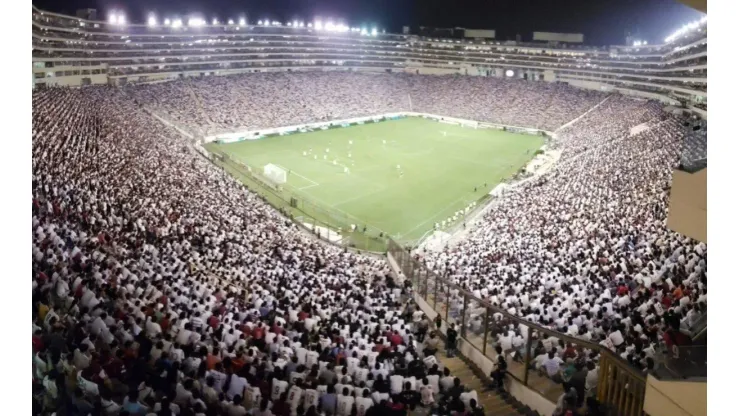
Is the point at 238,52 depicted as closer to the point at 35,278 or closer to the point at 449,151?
the point at 449,151

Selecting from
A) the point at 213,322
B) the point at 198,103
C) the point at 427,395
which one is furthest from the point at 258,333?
the point at 198,103

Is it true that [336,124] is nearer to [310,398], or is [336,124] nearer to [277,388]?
[277,388]

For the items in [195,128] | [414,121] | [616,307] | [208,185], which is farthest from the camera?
[414,121]

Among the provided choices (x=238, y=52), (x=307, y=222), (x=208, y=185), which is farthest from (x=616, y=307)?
(x=238, y=52)

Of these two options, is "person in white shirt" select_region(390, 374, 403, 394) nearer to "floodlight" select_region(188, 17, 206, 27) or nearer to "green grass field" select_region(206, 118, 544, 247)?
"green grass field" select_region(206, 118, 544, 247)

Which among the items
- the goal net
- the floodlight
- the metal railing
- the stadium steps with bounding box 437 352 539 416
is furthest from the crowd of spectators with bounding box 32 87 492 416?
the floodlight
